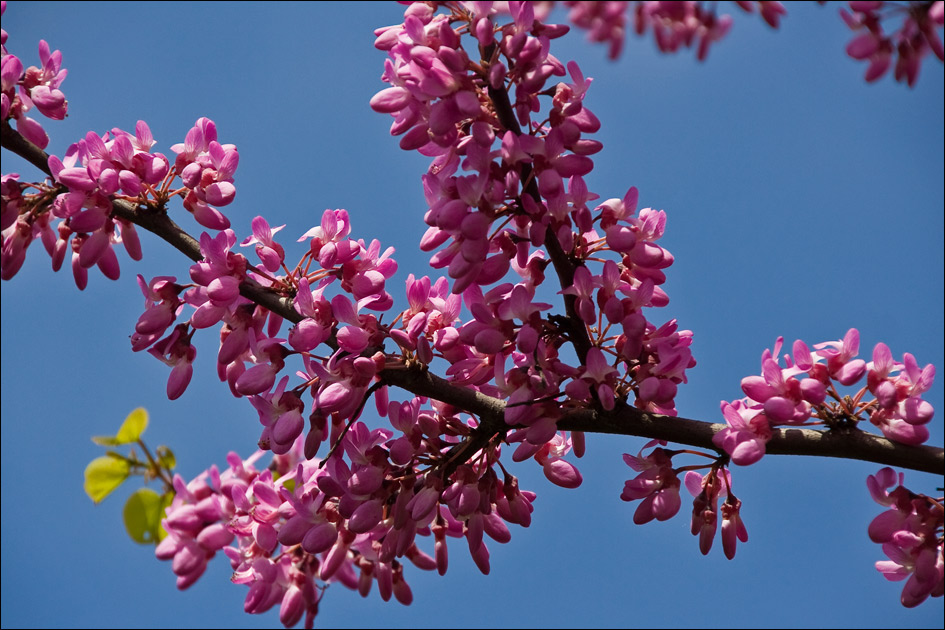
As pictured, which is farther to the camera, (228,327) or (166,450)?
(166,450)

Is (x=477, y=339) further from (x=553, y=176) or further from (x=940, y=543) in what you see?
(x=940, y=543)

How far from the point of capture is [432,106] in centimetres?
129

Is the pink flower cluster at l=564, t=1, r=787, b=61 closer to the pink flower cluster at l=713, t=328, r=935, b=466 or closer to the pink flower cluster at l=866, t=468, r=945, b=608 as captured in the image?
the pink flower cluster at l=713, t=328, r=935, b=466

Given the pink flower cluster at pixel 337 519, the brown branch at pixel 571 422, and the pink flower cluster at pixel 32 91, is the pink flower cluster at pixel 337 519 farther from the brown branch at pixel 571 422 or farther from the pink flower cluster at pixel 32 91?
the pink flower cluster at pixel 32 91

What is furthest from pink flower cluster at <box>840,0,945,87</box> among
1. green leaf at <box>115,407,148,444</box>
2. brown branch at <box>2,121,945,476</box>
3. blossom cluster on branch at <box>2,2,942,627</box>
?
green leaf at <box>115,407,148,444</box>

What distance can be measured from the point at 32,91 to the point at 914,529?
1743 millimetres

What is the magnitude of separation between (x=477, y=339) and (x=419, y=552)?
657mm

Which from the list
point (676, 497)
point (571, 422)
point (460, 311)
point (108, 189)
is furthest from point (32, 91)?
point (676, 497)

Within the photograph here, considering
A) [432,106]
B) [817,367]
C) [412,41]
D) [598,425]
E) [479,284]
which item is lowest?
[598,425]

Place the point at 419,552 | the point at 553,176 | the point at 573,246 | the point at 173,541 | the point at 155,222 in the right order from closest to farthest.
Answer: the point at 553,176, the point at 573,246, the point at 155,222, the point at 419,552, the point at 173,541

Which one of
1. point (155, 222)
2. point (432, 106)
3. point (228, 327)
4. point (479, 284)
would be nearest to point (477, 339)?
point (479, 284)

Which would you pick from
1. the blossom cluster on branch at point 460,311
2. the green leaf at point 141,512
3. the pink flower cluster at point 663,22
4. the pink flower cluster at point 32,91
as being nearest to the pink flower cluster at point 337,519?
the blossom cluster on branch at point 460,311

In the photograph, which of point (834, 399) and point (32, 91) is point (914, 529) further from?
point (32, 91)

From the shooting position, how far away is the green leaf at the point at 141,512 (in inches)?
93.8
